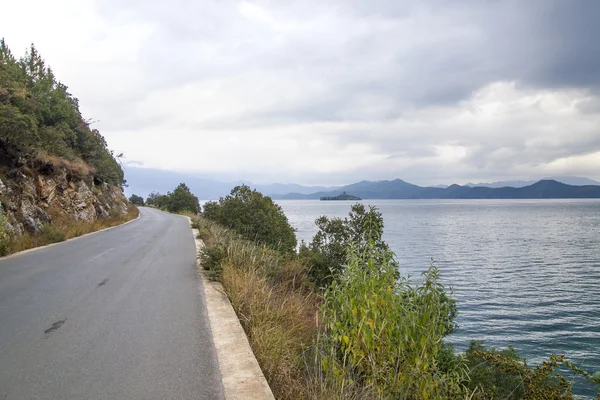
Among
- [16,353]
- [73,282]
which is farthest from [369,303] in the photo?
[73,282]

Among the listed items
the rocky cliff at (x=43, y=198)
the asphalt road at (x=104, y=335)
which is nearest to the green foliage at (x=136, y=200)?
the rocky cliff at (x=43, y=198)

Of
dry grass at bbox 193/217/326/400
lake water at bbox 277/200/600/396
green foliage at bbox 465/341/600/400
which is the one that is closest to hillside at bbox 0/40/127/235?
dry grass at bbox 193/217/326/400

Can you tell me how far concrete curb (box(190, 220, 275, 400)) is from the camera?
3.86 metres

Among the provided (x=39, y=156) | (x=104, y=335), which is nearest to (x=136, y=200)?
(x=39, y=156)

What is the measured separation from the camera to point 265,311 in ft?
20.3

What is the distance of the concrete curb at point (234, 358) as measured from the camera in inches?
152

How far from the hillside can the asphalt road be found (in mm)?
6578

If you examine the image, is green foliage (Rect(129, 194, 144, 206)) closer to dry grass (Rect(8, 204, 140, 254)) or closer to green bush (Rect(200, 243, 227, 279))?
dry grass (Rect(8, 204, 140, 254))

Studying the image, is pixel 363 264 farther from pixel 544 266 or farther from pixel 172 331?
pixel 544 266

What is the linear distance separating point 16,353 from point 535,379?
841cm

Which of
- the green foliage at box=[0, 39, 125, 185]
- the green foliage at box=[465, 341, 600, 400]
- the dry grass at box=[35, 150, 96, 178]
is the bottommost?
the green foliage at box=[465, 341, 600, 400]

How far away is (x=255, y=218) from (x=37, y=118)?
15553mm

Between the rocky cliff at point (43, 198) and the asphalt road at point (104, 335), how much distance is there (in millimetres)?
7222

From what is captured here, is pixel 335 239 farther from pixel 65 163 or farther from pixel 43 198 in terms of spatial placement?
pixel 65 163
